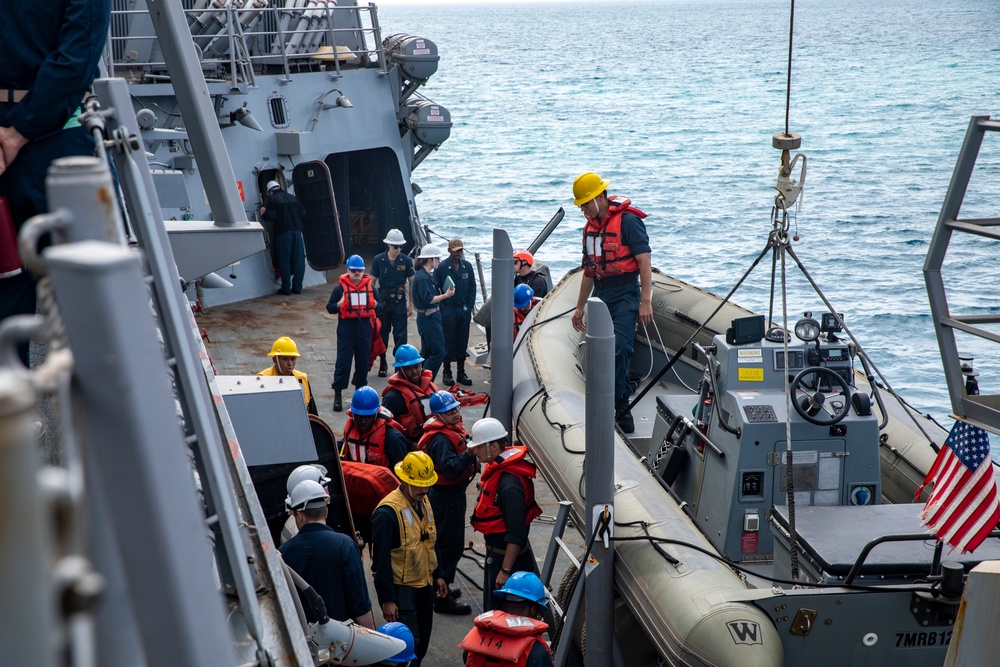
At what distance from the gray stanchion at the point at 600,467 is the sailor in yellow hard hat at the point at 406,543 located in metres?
0.87

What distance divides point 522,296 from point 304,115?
5.11 metres

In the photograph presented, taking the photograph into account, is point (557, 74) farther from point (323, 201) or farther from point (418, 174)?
point (323, 201)

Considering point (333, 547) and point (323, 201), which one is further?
point (323, 201)

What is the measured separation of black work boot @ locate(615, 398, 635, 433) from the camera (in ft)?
25.7

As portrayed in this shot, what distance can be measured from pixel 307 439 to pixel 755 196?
1312 inches

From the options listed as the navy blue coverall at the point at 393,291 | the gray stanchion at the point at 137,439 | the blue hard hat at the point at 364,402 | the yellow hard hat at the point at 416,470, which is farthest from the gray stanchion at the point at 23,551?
the navy blue coverall at the point at 393,291

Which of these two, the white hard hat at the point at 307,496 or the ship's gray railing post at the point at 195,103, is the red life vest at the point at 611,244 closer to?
the white hard hat at the point at 307,496

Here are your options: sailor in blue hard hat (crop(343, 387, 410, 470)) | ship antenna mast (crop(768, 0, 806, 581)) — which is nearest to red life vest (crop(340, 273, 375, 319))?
sailor in blue hard hat (crop(343, 387, 410, 470))

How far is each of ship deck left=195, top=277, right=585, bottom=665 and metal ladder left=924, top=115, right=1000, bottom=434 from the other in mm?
3425

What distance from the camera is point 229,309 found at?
40.8ft

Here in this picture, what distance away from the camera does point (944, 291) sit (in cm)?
372

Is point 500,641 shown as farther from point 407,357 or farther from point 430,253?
point 430,253

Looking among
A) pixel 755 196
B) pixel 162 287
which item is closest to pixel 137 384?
pixel 162 287

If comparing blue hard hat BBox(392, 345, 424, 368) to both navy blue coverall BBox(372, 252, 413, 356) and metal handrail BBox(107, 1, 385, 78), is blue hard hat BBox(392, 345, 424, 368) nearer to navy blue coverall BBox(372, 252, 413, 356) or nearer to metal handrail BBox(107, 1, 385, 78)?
navy blue coverall BBox(372, 252, 413, 356)
